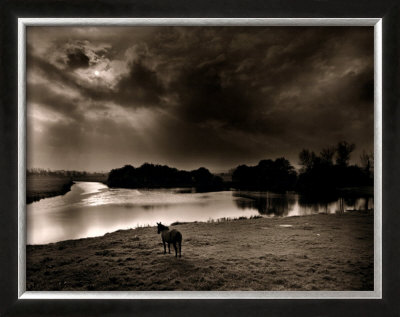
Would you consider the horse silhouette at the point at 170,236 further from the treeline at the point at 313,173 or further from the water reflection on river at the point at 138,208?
the treeline at the point at 313,173

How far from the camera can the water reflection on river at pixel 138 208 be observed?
135 cm

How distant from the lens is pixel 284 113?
136cm

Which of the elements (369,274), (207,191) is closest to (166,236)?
(207,191)

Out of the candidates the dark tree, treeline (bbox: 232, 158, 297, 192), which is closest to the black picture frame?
the dark tree

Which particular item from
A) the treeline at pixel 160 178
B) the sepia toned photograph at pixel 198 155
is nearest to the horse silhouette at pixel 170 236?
the sepia toned photograph at pixel 198 155

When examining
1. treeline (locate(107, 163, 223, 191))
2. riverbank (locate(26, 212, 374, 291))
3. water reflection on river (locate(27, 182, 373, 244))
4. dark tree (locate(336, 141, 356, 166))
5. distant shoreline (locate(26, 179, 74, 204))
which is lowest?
riverbank (locate(26, 212, 374, 291))

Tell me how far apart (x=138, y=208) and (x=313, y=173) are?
1.23 m

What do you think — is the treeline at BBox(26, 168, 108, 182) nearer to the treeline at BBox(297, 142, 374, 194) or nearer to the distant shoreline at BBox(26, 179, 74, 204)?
the distant shoreline at BBox(26, 179, 74, 204)

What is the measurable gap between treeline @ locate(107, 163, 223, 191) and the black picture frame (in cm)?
67

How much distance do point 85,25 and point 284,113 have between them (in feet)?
4.87

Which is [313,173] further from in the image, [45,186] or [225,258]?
[45,186]

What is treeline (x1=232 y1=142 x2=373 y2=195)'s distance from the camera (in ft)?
4.41

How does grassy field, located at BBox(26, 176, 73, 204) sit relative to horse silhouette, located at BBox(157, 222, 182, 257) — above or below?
above

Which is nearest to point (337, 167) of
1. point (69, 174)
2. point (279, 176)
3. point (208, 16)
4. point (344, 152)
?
point (344, 152)
